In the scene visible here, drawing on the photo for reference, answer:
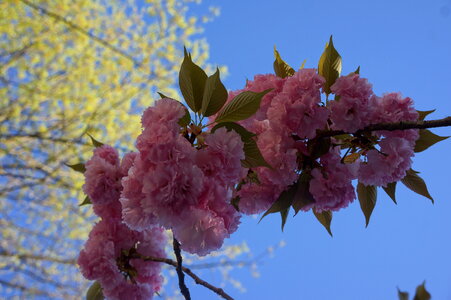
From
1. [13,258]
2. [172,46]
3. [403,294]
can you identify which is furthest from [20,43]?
[403,294]

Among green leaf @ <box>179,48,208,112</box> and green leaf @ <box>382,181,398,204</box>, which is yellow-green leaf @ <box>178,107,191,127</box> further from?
green leaf @ <box>382,181,398,204</box>

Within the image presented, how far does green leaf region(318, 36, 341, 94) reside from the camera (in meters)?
0.85

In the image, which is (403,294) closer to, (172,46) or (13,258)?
(13,258)

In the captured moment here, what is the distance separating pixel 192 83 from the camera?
76cm

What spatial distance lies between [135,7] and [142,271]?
127 inches

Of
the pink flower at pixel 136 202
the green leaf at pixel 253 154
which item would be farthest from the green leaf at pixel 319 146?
the pink flower at pixel 136 202

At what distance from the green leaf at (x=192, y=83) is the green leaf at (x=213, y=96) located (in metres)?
0.02

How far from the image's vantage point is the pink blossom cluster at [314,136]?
738 mm

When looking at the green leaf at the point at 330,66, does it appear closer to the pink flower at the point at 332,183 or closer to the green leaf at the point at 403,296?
the pink flower at the point at 332,183

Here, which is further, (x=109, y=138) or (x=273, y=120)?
(x=109, y=138)

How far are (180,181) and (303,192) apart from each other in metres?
0.29

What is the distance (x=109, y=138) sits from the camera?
307cm

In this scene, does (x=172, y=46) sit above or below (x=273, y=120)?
above

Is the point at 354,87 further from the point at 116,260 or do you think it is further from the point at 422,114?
the point at 116,260
